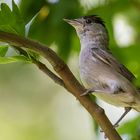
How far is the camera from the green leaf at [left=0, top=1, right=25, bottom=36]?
6.95 feet

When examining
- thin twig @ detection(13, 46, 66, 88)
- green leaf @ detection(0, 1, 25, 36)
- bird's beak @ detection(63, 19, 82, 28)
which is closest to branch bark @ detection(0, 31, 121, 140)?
thin twig @ detection(13, 46, 66, 88)

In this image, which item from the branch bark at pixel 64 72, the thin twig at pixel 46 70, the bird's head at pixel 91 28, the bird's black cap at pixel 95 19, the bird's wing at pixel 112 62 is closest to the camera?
the branch bark at pixel 64 72

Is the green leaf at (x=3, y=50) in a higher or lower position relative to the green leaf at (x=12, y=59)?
higher

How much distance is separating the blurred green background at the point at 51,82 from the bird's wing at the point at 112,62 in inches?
1.7

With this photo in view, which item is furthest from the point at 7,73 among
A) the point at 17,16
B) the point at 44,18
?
the point at 17,16

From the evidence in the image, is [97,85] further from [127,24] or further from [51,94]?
[51,94]

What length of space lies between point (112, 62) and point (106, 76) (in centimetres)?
18

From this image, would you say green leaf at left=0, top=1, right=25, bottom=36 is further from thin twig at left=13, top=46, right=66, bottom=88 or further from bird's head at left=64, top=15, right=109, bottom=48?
bird's head at left=64, top=15, right=109, bottom=48

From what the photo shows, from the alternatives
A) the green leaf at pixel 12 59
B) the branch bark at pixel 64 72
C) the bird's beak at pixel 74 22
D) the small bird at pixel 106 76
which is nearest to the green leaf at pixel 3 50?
the green leaf at pixel 12 59

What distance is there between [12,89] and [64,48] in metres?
4.22

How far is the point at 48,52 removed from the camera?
199 centimetres

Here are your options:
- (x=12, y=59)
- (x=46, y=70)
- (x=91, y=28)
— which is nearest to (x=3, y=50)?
(x=12, y=59)

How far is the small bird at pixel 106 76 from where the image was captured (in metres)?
3.04

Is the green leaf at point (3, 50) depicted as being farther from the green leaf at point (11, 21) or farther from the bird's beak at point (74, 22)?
the bird's beak at point (74, 22)
